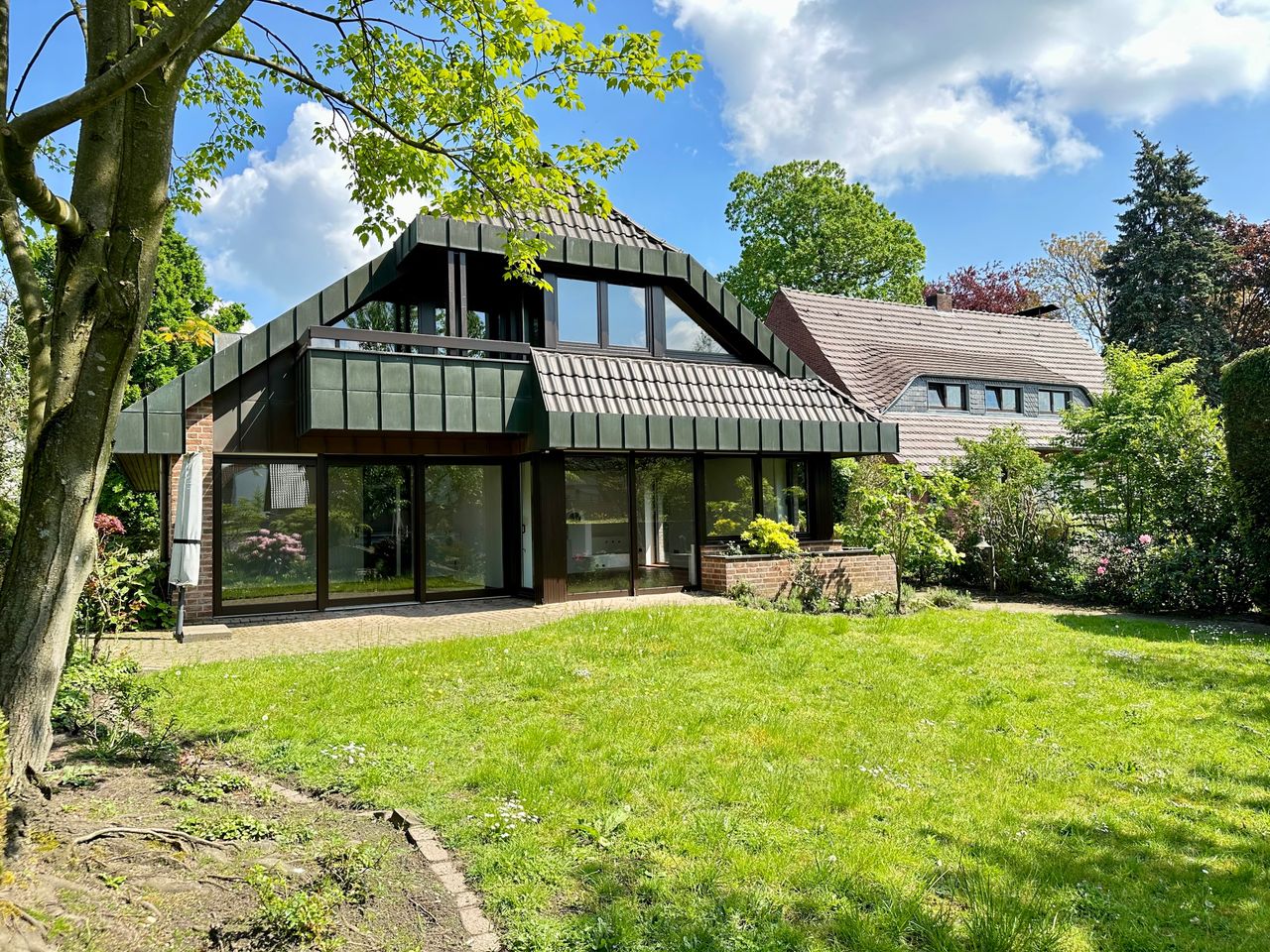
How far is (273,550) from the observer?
11.6 m

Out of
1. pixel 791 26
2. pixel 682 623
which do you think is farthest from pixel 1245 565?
pixel 791 26

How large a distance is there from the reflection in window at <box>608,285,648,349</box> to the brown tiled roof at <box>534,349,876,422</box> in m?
0.46

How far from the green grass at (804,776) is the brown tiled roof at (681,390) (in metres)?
4.28

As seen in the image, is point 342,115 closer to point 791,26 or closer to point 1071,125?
point 791,26

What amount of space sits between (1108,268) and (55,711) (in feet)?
125

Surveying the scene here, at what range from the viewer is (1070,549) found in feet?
46.7

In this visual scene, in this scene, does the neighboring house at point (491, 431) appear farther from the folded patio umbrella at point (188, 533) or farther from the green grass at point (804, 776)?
the green grass at point (804, 776)

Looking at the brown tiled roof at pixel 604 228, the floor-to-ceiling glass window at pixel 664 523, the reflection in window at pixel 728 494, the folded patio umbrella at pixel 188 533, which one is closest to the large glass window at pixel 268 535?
the folded patio umbrella at pixel 188 533

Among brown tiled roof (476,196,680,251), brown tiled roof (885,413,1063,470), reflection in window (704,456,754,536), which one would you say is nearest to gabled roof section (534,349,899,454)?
reflection in window (704,456,754,536)

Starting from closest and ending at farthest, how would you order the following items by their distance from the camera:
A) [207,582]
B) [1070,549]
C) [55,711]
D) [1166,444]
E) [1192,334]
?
[55,711]
[207,582]
[1166,444]
[1070,549]
[1192,334]

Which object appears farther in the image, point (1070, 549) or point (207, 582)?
point (1070, 549)

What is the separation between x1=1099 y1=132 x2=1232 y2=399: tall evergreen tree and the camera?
30688 mm

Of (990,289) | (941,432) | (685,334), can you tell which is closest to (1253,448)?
(685,334)

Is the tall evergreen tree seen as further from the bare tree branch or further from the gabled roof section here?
the bare tree branch
